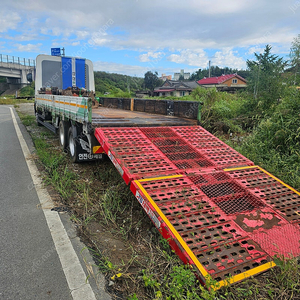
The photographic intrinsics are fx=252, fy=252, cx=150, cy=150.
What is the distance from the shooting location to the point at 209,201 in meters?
3.16

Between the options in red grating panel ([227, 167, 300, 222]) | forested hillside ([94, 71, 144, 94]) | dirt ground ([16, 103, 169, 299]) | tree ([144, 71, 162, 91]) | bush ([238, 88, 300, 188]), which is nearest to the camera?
dirt ground ([16, 103, 169, 299])

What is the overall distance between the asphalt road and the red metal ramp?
3.78ft

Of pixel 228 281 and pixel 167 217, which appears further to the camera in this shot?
pixel 167 217

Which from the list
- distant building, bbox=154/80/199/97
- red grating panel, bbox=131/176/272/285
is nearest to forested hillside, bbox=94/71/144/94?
distant building, bbox=154/80/199/97

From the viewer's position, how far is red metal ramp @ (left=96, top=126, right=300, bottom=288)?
93.8 inches

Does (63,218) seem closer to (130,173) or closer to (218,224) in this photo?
(130,173)

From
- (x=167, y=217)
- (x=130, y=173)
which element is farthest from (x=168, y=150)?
(x=167, y=217)

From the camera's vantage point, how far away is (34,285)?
2.32 m

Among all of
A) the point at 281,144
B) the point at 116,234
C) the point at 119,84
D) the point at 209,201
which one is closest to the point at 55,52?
the point at 281,144

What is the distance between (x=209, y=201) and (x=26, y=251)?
2.21 m

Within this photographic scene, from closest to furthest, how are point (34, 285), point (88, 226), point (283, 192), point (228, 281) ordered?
point (228, 281) → point (34, 285) → point (88, 226) → point (283, 192)

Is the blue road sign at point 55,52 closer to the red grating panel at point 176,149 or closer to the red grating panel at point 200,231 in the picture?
the red grating panel at point 176,149

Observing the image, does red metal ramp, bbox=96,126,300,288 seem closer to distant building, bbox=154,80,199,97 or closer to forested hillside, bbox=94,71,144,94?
forested hillside, bbox=94,71,144,94

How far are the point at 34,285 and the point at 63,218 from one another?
1280 millimetres
